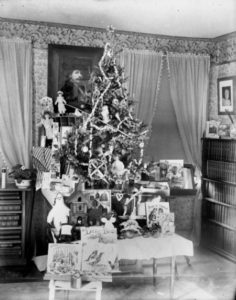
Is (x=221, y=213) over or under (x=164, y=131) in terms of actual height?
under

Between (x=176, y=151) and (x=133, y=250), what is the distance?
2476 millimetres

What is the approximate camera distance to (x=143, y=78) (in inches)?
228

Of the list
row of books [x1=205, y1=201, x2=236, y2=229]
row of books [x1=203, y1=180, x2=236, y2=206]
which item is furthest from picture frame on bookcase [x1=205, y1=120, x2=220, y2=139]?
row of books [x1=205, y1=201, x2=236, y2=229]

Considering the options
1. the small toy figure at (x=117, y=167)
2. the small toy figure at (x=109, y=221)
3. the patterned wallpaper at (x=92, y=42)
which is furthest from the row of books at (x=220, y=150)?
the small toy figure at (x=109, y=221)

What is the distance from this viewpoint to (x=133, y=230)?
13.5ft

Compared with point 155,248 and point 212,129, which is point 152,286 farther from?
point 212,129

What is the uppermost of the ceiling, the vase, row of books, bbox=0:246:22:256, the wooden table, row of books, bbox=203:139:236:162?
the ceiling

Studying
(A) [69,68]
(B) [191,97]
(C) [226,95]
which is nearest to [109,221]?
(A) [69,68]

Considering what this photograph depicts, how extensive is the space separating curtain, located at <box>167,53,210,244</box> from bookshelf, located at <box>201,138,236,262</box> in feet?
0.53

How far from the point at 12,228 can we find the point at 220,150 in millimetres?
2823

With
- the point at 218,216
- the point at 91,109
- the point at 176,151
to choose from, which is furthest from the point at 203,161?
the point at 91,109

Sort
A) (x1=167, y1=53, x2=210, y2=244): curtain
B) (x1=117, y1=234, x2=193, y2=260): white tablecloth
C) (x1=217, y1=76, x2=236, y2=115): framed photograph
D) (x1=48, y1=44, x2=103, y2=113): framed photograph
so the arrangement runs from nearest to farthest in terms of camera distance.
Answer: (x1=117, y1=234, x2=193, y2=260): white tablecloth → (x1=48, y1=44, x2=103, y2=113): framed photograph → (x1=217, y1=76, x2=236, y2=115): framed photograph → (x1=167, y1=53, x2=210, y2=244): curtain

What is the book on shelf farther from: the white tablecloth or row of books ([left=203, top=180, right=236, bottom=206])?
row of books ([left=203, top=180, right=236, bottom=206])

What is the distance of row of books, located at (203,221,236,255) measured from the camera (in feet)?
17.5
